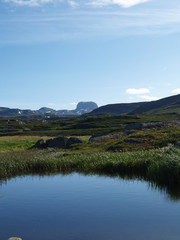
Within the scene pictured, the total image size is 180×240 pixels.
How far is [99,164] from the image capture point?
32.6 m

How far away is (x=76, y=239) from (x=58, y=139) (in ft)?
157

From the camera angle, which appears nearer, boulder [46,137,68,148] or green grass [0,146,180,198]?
green grass [0,146,180,198]

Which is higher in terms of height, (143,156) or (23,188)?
(143,156)

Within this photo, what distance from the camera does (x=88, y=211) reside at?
19.3 meters

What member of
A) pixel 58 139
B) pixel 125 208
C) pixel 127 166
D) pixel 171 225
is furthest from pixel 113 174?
pixel 58 139

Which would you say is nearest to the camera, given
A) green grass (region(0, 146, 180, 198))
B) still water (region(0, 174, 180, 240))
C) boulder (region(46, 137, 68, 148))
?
still water (region(0, 174, 180, 240))

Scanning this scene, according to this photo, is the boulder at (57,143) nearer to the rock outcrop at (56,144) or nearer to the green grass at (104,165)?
the rock outcrop at (56,144)

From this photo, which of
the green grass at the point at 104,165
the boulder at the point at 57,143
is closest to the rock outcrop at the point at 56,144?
the boulder at the point at 57,143

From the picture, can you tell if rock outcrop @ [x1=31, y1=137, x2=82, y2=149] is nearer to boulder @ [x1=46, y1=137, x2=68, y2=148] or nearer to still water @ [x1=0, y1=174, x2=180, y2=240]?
boulder @ [x1=46, y1=137, x2=68, y2=148]

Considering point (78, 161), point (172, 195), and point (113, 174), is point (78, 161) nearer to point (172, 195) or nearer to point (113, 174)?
point (113, 174)

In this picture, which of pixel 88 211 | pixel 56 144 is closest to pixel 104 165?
pixel 88 211

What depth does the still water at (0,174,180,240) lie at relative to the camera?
15.6 m

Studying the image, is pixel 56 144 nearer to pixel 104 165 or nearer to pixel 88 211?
pixel 104 165

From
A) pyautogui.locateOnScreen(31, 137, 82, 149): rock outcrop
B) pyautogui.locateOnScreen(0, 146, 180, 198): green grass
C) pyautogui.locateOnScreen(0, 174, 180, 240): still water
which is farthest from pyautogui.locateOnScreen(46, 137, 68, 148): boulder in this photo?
pyautogui.locateOnScreen(0, 174, 180, 240): still water
